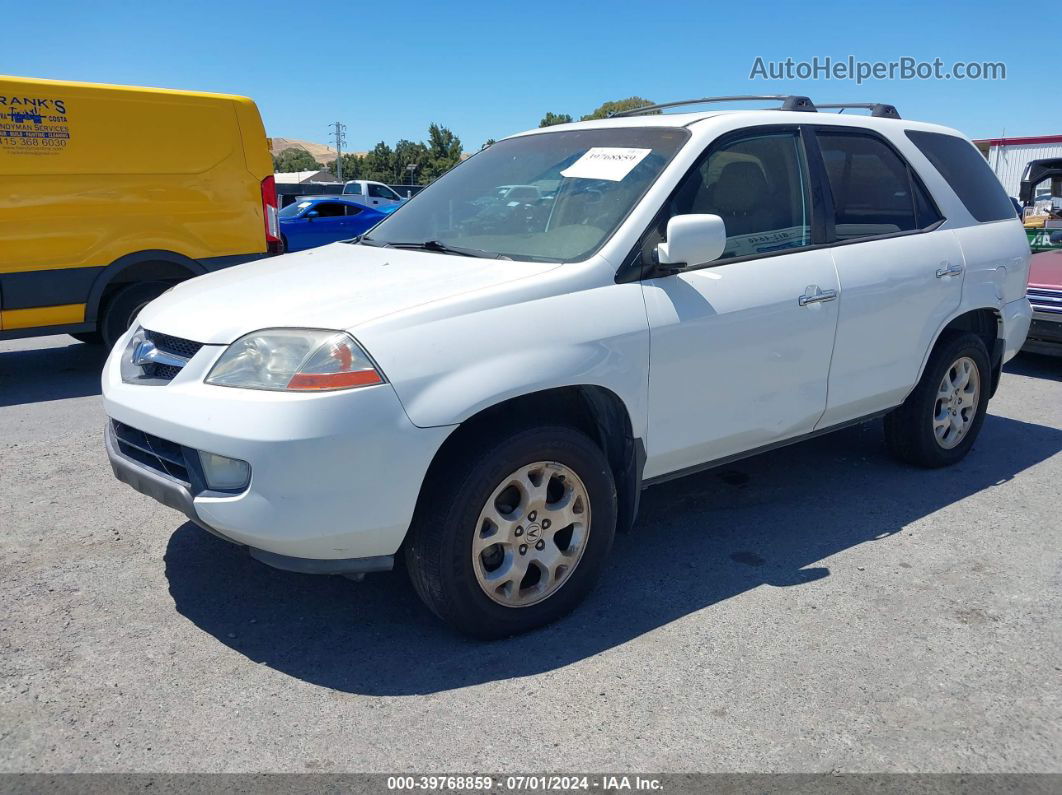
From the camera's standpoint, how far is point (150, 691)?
2848mm

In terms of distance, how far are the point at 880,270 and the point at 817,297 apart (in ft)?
1.79

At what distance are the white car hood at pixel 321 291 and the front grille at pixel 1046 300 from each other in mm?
6024

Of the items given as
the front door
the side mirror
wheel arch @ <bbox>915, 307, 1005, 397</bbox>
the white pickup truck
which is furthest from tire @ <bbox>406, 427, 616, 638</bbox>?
the white pickup truck

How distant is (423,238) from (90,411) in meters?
3.54

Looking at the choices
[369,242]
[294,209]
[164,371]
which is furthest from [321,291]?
[294,209]

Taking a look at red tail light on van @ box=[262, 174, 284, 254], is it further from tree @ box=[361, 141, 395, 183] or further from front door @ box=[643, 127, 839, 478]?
tree @ box=[361, 141, 395, 183]

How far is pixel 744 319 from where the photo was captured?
3.61 m

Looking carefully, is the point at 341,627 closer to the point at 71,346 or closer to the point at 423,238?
the point at 423,238

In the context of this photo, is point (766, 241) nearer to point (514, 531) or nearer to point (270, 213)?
point (514, 531)

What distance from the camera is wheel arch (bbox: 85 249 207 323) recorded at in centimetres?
700

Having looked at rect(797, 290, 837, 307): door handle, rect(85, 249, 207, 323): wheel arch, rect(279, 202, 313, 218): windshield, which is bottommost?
rect(85, 249, 207, 323): wheel arch

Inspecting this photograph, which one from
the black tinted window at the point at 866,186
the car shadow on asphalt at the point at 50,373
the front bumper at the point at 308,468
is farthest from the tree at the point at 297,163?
the front bumper at the point at 308,468

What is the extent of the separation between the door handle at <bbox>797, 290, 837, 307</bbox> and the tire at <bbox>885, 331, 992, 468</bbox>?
116cm

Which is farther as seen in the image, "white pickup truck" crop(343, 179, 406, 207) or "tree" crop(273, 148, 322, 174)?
"tree" crop(273, 148, 322, 174)
